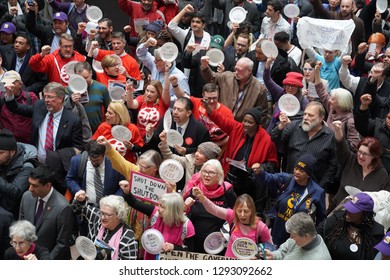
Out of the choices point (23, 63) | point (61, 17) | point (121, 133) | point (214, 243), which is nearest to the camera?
point (214, 243)

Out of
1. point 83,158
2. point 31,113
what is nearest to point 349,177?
point 83,158

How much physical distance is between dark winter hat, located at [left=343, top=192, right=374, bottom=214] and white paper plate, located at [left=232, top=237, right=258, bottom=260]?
87 centimetres

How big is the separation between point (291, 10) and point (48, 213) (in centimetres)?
593

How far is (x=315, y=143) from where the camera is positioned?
10.1 m

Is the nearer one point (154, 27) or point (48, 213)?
point (48, 213)

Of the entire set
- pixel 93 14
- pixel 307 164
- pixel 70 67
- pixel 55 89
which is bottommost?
pixel 93 14

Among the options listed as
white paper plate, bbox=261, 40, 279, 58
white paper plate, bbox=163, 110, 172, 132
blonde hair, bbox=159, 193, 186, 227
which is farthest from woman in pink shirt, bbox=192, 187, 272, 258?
white paper plate, bbox=261, 40, 279, 58

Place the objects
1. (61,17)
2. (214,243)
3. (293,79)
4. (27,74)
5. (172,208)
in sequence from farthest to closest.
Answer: (61,17), (27,74), (293,79), (214,243), (172,208)

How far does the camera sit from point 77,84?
10969 millimetres

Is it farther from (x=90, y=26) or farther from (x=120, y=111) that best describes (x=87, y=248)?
(x=90, y=26)

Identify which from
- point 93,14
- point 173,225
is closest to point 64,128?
point 173,225

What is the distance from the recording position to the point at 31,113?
35.3 ft

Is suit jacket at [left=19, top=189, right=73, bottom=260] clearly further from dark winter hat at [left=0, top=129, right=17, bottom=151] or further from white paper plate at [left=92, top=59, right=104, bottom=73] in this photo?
white paper plate at [left=92, top=59, right=104, bottom=73]

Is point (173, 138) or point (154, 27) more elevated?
point (173, 138)
